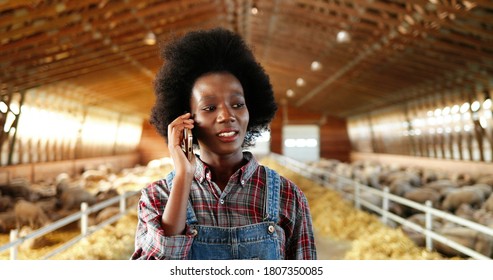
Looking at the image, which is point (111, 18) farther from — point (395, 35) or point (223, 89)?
point (223, 89)

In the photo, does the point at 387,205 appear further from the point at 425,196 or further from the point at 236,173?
the point at 236,173

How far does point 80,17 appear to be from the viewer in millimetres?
6633

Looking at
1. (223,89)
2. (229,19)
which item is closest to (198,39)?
(223,89)

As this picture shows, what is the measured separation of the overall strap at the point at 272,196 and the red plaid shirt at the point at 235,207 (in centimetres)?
2

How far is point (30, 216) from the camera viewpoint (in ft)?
20.5

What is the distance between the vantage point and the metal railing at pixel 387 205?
338 centimetres

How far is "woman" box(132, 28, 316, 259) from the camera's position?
3.64ft

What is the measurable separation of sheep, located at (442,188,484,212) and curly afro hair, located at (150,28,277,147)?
6849 millimetres

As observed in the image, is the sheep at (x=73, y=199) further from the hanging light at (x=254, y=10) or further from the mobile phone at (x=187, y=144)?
the mobile phone at (x=187, y=144)

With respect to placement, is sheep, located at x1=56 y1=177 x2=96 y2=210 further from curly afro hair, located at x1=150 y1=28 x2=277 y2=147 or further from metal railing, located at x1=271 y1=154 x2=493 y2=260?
curly afro hair, located at x1=150 y1=28 x2=277 y2=147

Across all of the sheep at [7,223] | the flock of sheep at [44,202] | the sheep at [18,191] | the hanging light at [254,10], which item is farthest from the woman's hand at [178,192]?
the sheep at [18,191]

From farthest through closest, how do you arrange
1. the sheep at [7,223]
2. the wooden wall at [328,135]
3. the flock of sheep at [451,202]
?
the wooden wall at [328,135] < the sheep at [7,223] < the flock of sheep at [451,202]

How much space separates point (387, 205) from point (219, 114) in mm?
5118
